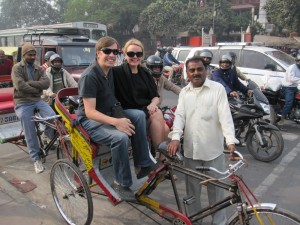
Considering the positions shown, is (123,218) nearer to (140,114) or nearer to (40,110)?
(140,114)

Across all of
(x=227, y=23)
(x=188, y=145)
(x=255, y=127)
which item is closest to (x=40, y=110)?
(x=188, y=145)

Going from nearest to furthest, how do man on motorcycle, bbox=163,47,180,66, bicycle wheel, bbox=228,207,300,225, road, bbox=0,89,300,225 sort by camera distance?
bicycle wheel, bbox=228,207,300,225 → road, bbox=0,89,300,225 → man on motorcycle, bbox=163,47,180,66

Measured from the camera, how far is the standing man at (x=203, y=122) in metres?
2.77

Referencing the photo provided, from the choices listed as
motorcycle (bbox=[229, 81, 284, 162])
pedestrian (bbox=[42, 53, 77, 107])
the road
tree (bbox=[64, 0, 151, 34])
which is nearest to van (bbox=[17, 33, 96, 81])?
pedestrian (bbox=[42, 53, 77, 107])

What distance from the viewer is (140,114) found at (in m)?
2.90

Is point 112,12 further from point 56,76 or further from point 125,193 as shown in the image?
point 125,193

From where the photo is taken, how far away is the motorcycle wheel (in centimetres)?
489

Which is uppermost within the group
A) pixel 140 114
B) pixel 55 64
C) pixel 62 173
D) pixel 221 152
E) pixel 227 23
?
pixel 227 23

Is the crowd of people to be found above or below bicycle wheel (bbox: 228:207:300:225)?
above

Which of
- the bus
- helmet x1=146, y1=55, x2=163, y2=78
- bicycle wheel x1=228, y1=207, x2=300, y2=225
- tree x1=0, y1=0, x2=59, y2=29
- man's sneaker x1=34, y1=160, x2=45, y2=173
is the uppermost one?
tree x1=0, y1=0, x2=59, y2=29

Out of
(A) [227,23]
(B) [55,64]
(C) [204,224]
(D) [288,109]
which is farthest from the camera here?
(A) [227,23]

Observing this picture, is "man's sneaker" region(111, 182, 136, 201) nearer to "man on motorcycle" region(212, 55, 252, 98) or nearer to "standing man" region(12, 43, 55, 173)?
"standing man" region(12, 43, 55, 173)

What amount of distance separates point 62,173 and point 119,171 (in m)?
0.81

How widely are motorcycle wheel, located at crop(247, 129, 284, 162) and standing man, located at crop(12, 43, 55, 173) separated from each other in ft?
10.1
